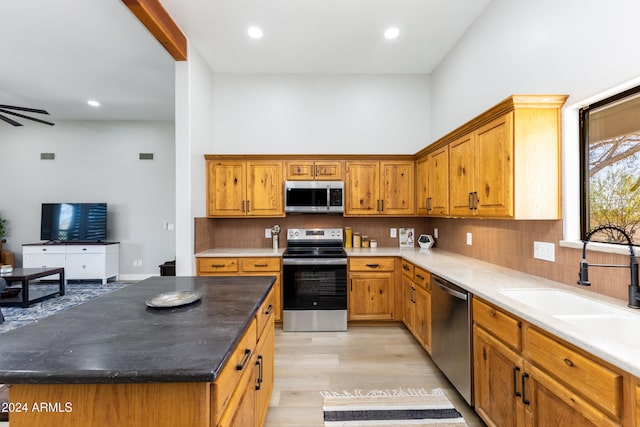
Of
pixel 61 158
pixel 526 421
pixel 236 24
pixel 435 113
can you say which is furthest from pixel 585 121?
pixel 61 158

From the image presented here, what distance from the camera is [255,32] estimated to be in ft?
10.2

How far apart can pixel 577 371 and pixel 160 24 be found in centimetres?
375

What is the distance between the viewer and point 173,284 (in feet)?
6.41

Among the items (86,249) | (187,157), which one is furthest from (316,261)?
(86,249)

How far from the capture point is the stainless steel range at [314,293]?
3.38m

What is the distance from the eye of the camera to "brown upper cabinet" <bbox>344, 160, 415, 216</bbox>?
3812 mm

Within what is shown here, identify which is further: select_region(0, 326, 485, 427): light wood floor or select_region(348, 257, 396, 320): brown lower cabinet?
select_region(348, 257, 396, 320): brown lower cabinet

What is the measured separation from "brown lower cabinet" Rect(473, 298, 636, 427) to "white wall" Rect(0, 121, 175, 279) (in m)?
5.65

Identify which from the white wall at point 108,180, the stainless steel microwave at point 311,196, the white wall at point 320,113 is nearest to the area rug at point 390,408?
the stainless steel microwave at point 311,196

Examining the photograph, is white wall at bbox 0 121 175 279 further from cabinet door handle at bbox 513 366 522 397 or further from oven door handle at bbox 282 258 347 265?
cabinet door handle at bbox 513 366 522 397

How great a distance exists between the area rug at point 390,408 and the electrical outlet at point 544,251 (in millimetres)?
1249

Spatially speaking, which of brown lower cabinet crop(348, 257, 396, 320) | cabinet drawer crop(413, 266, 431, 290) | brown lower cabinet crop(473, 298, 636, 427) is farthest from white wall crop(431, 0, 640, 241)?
brown lower cabinet crop(348, 257, 396, 320)

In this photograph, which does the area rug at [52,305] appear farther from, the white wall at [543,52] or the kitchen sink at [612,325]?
the white wall at [543,52]

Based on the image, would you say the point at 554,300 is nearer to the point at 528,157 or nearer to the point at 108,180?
the point at 528,157
